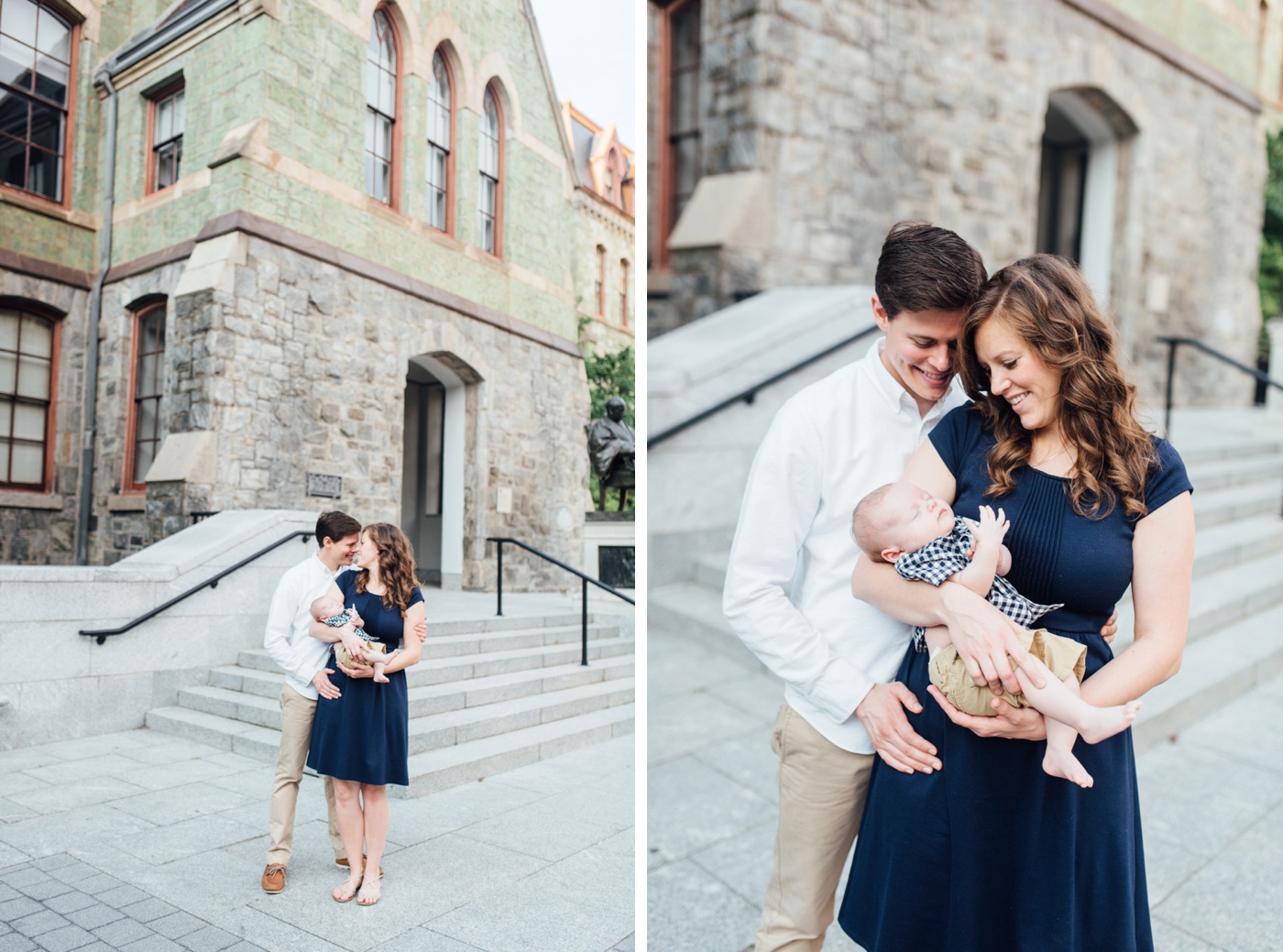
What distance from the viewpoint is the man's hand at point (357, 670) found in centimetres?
244

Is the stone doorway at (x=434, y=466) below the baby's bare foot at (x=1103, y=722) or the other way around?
the other way around

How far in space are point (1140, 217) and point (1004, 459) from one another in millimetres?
10005

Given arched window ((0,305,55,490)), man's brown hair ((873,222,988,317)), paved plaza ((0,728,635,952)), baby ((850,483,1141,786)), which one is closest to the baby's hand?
baby ((850,483,1141,786))

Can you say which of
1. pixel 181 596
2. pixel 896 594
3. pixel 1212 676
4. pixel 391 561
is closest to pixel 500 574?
pixel 391 561

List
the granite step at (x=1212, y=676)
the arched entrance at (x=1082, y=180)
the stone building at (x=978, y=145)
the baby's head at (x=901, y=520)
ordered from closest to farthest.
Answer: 1. the baby's head at (x=901, y=520)
2. the granite step at (x=1212, y=676)
3. the stone building at (x=978, y=145)
4. the arched entrance at (x=1082, y=180)

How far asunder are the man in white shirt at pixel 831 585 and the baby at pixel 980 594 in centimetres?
17

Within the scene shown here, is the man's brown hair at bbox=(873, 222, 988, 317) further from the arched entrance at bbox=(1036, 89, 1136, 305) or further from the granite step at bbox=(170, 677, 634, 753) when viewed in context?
the arched entrance at bbox=(1036, 89, 1136, 305)

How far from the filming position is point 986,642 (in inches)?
54.4

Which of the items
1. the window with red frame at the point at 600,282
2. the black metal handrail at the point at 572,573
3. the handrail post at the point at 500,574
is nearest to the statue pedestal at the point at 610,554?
the black metal handrail at the point at 572,573

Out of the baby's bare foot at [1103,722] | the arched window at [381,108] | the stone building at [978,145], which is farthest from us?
the stone building at [978,145]

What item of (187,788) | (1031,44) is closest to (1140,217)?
(1031,44)

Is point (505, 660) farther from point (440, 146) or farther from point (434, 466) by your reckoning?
point (440, 146)

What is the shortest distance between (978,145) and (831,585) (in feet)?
24.9

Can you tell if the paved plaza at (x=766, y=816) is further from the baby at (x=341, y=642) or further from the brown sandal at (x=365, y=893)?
the baby at (x=341, y=642)
